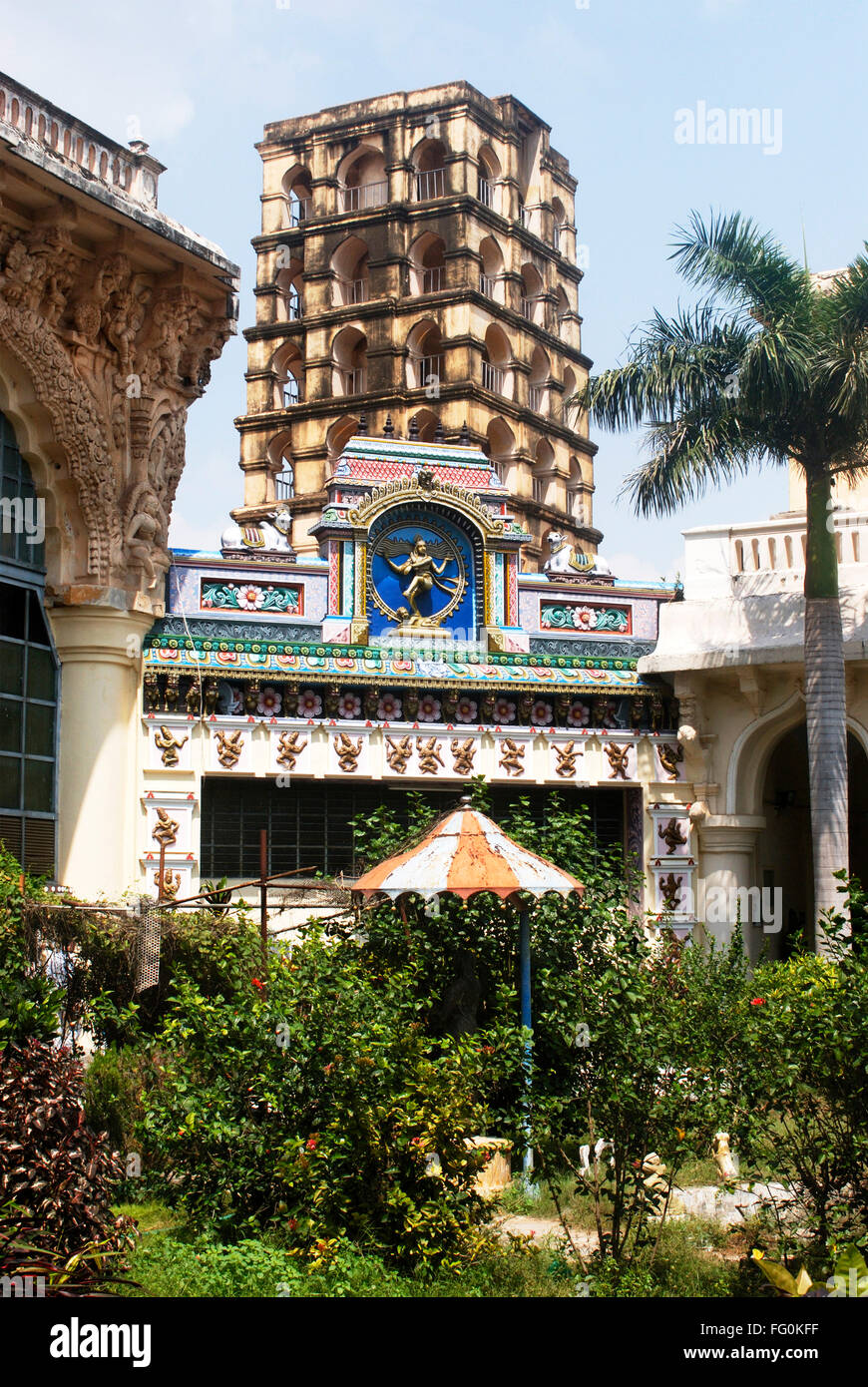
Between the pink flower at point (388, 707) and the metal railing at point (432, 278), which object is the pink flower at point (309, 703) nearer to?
the pink flower at point (388, 707)

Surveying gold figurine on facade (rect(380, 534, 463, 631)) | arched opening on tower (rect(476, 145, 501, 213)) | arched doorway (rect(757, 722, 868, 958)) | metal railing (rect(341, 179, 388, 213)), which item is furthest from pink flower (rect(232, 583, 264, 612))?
arched opening on tower (rect(476, 145, 501, 213))

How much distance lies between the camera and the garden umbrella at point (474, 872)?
12.9 metres

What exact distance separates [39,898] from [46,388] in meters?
5.82

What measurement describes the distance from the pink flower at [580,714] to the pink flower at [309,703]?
11.6ft

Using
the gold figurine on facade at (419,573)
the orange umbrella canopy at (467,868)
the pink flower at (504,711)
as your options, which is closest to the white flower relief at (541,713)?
the pink flower at (504,711)

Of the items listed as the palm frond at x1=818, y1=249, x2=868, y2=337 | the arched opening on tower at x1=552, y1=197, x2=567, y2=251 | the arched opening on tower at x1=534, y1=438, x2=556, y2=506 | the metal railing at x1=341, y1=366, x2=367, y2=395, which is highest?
the arched opening on tower at x1=552, y1=197, x2=567, y2=251

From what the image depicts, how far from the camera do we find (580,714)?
21.1 m

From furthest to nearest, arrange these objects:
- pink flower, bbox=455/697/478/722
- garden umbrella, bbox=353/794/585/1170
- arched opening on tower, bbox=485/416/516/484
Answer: arched opening on tower, bbox=485/416/516/484 < pink flower, bbox=455/697/478/722 < garden umbrella, bbox=353/794/585/1170

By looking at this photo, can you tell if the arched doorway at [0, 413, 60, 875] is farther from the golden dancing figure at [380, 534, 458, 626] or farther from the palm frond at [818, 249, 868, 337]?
the palm frond at [818, 249, 868, 337]

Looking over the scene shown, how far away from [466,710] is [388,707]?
3.65 feet

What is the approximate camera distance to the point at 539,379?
146ft

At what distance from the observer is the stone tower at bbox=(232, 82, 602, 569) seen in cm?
4056

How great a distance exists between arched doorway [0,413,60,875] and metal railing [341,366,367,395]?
977 inches
